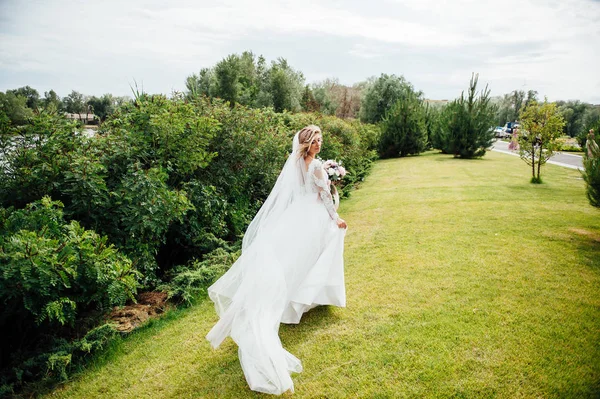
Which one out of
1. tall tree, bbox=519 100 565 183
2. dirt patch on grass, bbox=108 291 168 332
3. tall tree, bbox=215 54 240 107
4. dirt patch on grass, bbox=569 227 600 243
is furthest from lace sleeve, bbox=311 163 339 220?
tall tree, bbox=215 54 240 107

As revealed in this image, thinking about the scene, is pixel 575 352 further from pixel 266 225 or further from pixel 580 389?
pixel 266 225

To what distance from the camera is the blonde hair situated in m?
4.73

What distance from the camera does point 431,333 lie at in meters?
A: 4.22

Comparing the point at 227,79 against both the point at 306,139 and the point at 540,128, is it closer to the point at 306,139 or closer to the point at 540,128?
the point at 540,128

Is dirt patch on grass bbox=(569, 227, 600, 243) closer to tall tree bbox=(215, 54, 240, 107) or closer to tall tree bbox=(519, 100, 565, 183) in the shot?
tall tree bbox=(519, 100, 565, 183)

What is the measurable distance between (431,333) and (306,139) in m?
3.12

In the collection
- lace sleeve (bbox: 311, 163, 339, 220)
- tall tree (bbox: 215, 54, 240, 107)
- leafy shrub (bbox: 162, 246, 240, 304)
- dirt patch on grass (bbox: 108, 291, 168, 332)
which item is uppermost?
tall tree (bbox: 215, 54, 240, 107)

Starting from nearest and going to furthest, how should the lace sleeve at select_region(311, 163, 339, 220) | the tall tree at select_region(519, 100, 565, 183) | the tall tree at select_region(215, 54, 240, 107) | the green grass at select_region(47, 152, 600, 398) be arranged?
the green grass at select_region(47, 152, 600, 398) < the lace sleeve at select_region(311, 163, 339, 220) < the tall tree at select_region(519, 100, 565, 183) < the tall tree at select_region(215, 54, 240, 107)

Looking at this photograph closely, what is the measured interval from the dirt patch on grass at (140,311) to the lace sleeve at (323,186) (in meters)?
3.25

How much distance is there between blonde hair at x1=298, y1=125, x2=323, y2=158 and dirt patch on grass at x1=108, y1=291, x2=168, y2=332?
3467mm

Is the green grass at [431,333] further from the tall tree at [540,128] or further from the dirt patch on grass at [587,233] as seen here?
the tall tree at [540,128]

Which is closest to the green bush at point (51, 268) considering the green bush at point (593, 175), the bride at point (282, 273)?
the bride at point (282, 273)

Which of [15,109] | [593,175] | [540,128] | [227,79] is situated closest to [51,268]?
[15,109]

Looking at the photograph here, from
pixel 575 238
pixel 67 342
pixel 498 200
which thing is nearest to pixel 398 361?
pixel 67 342
